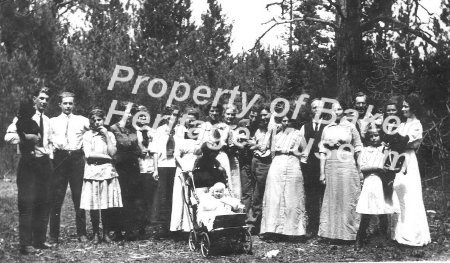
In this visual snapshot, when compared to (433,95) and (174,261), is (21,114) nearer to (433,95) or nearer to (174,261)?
(174,261)

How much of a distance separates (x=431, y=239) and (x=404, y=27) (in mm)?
3977

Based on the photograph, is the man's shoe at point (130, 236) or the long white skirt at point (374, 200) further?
the man's shoe at point (130, 236)

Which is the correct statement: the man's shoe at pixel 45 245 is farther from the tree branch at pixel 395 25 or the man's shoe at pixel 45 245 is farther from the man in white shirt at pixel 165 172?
the tree branch at pixel 395 25

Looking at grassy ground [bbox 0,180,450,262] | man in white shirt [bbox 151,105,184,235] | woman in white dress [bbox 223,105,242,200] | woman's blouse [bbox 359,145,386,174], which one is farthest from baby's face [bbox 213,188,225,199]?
woman's blouse [bbox 359,145,386,174]

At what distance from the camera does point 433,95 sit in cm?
773

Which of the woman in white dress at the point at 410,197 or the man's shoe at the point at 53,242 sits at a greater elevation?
the woman in white dress at the point at 410,197

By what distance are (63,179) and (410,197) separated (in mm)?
4873

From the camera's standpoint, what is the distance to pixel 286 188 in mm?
7379

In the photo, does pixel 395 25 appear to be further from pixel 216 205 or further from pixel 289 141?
pixel 216 205

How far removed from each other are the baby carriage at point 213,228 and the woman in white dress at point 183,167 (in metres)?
0.30

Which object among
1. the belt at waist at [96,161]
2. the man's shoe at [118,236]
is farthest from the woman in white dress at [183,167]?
the belt at waist at [96,161]

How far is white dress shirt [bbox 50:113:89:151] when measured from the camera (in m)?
7.21

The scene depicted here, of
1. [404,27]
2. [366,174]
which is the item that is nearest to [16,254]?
[366,174]

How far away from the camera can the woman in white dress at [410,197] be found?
21.7ft
